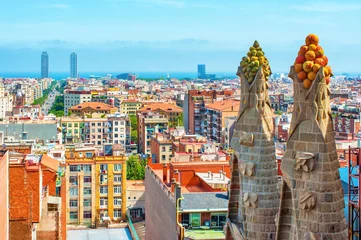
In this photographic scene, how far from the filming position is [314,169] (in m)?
16.3

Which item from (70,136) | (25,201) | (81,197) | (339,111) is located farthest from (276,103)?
(25,201)

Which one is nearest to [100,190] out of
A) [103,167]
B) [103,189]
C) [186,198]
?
[103,189]

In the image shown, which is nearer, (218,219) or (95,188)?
(218,219)

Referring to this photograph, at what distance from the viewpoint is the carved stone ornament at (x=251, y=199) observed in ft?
64.7

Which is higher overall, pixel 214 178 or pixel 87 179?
pixel 214 178

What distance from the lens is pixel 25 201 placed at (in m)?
27.1

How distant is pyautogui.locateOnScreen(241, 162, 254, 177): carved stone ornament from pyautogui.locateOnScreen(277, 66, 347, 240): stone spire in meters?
2.93

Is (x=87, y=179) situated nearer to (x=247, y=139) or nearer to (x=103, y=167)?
(x=103, y=167)

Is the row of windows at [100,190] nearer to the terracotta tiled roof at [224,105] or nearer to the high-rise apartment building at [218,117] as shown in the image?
the high-rise apartment building at [218,117]

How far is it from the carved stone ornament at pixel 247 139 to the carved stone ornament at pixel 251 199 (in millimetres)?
1473

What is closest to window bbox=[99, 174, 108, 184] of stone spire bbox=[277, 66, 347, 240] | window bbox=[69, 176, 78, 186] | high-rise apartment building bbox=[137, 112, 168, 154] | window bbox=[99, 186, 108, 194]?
window bbox=[99, 186, 108, 194]

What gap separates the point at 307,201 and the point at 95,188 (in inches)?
2192

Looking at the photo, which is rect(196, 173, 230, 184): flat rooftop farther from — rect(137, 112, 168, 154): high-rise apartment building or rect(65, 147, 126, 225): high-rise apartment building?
rect(137, 112, 168, 154): high-rise apartment building

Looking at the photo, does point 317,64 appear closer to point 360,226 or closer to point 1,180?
point 360,226
